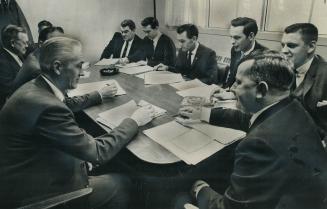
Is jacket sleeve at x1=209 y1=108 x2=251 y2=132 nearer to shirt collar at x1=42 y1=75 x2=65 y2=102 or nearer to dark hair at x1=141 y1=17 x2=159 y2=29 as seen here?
A: shirt collar at x1=42 y1=75 x2=65 y2=102

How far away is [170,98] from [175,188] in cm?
77

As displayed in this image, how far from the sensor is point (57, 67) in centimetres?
123

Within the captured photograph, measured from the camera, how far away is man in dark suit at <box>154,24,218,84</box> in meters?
2.99

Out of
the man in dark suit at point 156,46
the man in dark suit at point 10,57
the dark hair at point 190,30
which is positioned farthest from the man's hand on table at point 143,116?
the man in dark suit at point 156,46

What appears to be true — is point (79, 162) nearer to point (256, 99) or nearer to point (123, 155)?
point (123, 155)

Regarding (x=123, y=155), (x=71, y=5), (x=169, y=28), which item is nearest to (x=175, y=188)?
(x=123, y=155)

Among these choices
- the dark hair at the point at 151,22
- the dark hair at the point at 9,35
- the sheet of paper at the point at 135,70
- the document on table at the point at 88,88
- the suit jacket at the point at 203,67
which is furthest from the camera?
the dark hair at the point at 151,22

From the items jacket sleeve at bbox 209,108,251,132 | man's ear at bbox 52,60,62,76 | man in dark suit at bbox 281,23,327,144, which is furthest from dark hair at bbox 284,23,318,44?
man's ear at bbox 52,60,62,76

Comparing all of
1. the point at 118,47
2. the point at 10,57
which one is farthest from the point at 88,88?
the point at 118,47

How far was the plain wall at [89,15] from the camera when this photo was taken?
4.85m

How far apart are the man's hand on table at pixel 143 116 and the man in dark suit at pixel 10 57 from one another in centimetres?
168

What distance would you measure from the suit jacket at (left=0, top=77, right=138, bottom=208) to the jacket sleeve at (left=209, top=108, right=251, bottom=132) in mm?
725

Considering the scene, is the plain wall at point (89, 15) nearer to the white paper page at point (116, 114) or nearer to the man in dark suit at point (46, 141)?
the white paper page at point (116, 114)

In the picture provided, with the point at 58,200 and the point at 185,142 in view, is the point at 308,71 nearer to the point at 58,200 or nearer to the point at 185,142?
the point at 185,142
